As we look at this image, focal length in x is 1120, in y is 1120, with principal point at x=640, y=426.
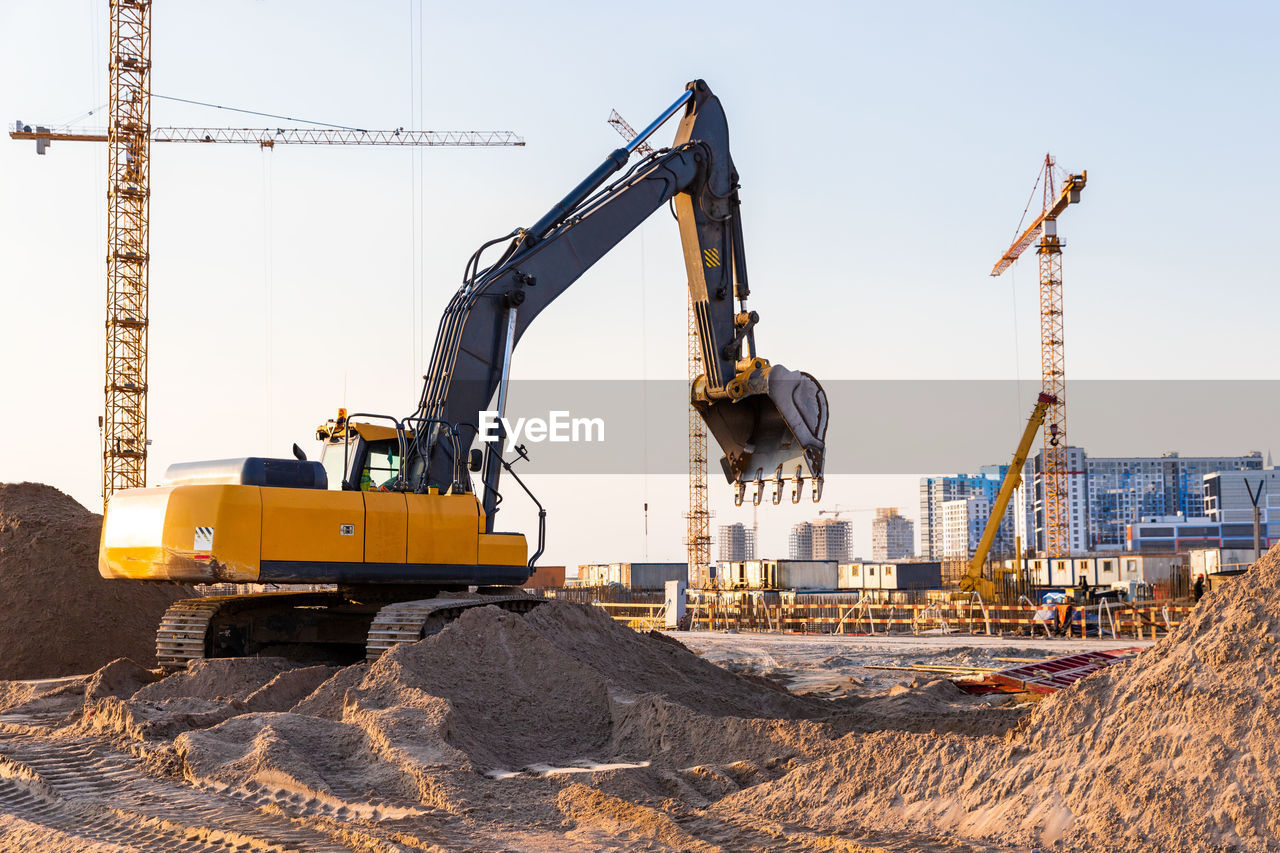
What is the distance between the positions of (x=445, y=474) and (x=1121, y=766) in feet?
Result: 27.2

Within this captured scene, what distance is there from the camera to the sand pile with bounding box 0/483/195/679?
1664 centimetres

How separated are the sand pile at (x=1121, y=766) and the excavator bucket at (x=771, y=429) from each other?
715 centimetres

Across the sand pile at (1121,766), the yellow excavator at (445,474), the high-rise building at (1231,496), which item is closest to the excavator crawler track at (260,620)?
the yellow excavator at (445,474)

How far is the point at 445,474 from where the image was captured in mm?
12578

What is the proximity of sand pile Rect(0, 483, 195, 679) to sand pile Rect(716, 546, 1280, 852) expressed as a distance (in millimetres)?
13191

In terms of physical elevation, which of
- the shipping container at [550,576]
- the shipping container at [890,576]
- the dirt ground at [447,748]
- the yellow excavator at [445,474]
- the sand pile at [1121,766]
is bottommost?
the shipping container at [550,576]

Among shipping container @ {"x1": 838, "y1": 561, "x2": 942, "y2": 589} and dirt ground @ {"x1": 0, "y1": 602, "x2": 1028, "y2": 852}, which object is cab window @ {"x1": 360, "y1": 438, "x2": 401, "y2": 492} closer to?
dirt ground @ {"x1": 0, "y1": 602, "x2": 1028, "y2": 852}

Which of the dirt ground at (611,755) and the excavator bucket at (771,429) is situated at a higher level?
the excavator bucket at (771,429)

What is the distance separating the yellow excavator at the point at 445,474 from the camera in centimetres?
1104

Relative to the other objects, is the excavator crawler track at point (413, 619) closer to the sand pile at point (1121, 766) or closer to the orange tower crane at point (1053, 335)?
the sand pile at point (1121, 766)

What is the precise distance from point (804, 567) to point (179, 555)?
52517 millimetres

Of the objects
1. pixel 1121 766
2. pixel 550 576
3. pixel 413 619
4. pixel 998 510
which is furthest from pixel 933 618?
pixel 550 576

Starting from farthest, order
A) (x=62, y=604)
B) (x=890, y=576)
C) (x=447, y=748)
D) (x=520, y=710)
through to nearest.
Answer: (x=890, y=576) < (x=62, y=604) < (x=520, y=710) < (x=447, y=748)

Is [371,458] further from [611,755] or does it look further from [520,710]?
[611,755]
